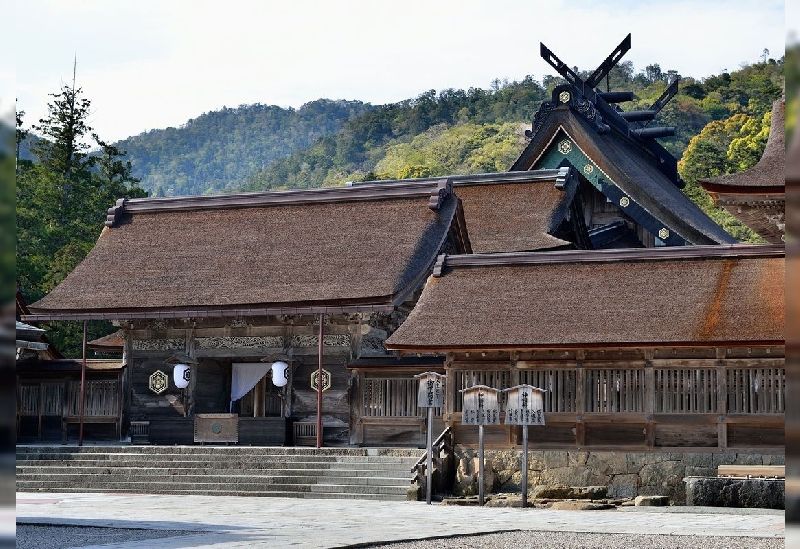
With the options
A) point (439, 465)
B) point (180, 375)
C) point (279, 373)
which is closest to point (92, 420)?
point (180, 375)

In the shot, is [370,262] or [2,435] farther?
[370,262]

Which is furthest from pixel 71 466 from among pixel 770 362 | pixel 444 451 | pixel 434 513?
pixel 770 362

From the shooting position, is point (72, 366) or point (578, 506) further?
point (72, 366)

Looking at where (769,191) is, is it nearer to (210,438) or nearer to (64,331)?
(210,438)

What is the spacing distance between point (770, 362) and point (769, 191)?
3.70 meters

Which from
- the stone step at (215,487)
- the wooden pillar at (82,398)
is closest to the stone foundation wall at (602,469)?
the stone step at (215,487)

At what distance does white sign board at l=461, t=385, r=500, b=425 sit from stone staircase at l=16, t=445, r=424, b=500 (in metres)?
1.75

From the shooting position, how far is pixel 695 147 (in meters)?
67.3

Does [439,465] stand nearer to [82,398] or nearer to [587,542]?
[587,542]

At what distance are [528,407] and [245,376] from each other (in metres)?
10.6

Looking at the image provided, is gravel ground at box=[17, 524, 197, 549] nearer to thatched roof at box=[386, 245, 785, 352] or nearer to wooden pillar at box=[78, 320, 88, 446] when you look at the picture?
thatched roof at box=[386, 245, 785, 352]

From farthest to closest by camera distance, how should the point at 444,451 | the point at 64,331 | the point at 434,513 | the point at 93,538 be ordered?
the point at 64,331 < the point at 444,451 < the point at 434,513 < the point at 93,538

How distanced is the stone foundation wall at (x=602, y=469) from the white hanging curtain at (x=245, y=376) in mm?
7379

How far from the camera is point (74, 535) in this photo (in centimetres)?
1377
